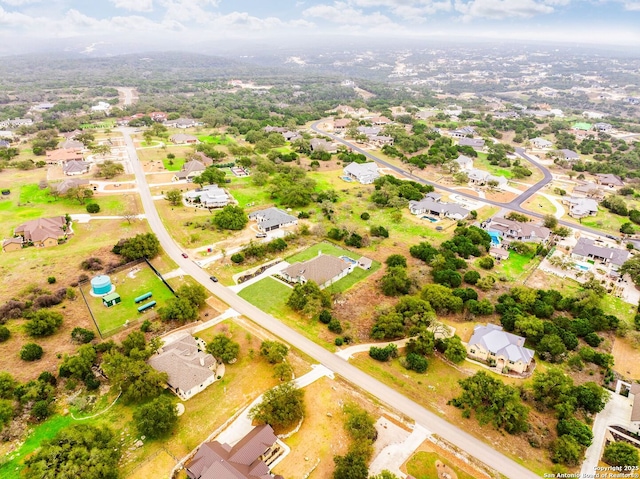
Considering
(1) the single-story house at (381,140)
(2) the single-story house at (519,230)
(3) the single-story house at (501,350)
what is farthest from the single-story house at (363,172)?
(3) the single-story house at (501,350)

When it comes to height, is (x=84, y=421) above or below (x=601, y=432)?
above

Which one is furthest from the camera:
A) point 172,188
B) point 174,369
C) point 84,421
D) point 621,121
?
point 621,121

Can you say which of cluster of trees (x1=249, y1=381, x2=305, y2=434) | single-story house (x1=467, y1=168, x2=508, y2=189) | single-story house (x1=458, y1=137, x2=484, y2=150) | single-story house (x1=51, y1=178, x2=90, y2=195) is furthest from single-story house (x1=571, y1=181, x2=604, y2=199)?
single-story house (x1=51, y1=178, x2=90, y2=195)

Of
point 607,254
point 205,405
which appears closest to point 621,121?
point 607,254

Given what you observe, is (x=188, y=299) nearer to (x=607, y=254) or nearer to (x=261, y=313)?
(x=261, y=313)

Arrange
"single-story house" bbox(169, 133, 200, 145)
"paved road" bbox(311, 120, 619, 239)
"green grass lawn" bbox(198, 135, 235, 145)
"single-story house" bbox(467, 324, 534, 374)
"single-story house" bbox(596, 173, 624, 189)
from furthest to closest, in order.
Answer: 1. "green grass lawn" bbox(198, 135, 235, 145)
2. "single-story house" bbox(169, 133, 200, 145)
3. "single-story house" bbox(596, 173, 624, 189)
4. "paved road" bbox(311, 120, 619, 239)
5. "single-story house" bbox(467, 324, 534, 374)

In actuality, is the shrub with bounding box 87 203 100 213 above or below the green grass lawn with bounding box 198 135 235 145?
above

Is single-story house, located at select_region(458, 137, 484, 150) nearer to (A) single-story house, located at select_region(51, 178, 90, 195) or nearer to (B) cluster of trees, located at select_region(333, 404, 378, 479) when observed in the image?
(A) single-story house, located at select_region(51, 178, 90, 195)
